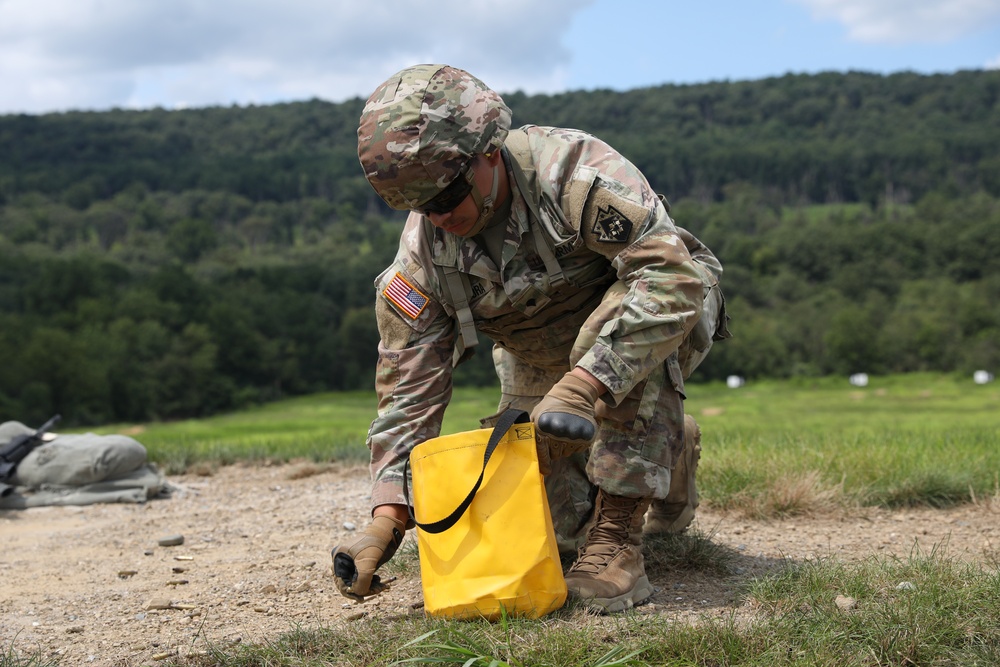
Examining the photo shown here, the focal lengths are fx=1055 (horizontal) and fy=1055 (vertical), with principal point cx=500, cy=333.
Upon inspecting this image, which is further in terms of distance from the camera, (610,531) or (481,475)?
(610,531)

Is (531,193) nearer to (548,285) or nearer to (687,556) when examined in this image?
(548,285)

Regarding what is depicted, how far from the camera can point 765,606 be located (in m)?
3.21

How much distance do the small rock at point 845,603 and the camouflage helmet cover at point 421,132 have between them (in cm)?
176

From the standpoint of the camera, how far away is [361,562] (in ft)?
10.7

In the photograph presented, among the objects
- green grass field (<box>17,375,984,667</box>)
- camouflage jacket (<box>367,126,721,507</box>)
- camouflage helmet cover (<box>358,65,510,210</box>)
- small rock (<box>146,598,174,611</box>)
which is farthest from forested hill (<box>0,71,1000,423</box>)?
camouflage helmet cover (<box>358,65,510,210</box>)

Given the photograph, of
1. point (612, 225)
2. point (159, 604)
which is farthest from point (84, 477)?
point (612, 225)

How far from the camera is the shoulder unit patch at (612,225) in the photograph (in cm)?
336

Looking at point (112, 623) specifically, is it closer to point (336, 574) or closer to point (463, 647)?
point (336, 574)

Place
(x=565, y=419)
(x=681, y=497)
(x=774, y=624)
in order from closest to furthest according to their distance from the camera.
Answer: (x=774, y=624) → (x=565, y=419) → (x=681, y=497)

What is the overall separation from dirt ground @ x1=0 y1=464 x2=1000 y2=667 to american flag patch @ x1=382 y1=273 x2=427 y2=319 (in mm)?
1010

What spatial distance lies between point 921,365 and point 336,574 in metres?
62.0

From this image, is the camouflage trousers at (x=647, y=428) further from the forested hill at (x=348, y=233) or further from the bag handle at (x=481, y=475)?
the forested hill at (x=348, y=233)

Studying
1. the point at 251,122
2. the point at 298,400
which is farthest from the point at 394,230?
the point at 251,122

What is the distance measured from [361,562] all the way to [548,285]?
1.11 metres
